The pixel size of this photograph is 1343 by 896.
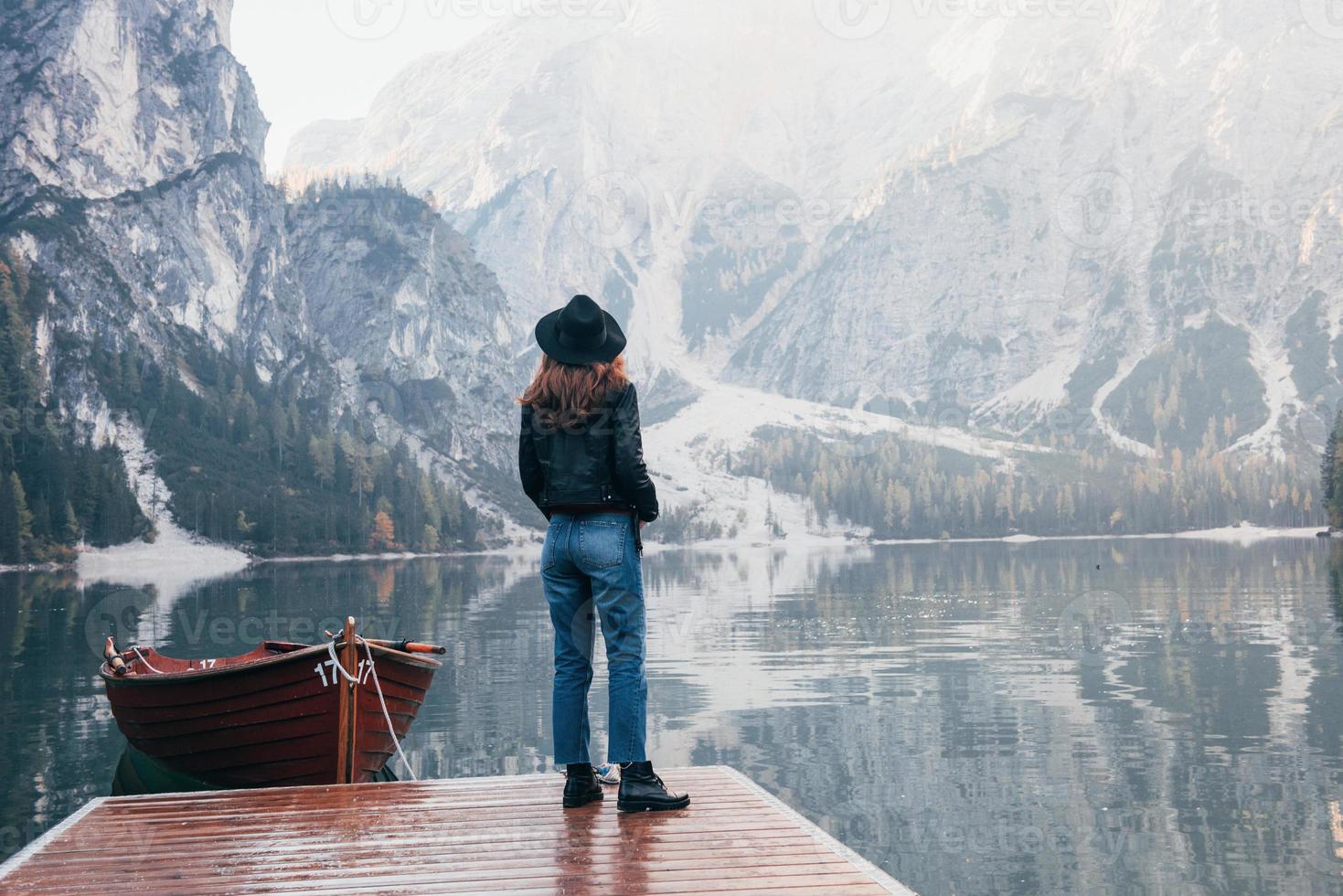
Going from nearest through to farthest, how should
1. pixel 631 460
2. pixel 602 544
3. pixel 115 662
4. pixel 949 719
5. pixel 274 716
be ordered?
pixel 631 460
pixel 602 544
pixel 274 716
pixel 115 662
pixel 949 719

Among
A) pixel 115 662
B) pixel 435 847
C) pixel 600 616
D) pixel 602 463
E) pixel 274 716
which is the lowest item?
pixel 435 847

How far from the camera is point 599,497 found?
1197 centimetres

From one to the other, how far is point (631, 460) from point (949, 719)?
75.7 feet

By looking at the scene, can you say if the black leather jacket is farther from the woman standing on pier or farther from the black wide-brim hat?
the black wide-brim hat

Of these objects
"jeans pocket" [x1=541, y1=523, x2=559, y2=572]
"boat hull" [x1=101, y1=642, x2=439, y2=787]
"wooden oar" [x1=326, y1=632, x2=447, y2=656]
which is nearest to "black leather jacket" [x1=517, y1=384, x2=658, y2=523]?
"jeans pocket" [x1=541, y1=523, x2=559, y2=572]

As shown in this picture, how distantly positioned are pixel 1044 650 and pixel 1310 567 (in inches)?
3092

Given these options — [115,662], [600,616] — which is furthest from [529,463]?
[115,662]

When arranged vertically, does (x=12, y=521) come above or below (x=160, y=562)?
above

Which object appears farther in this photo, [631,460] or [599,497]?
[599,497]

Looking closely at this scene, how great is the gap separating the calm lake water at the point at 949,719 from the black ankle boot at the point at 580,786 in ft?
22.9

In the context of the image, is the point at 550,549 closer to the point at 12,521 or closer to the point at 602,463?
the point at 602,463

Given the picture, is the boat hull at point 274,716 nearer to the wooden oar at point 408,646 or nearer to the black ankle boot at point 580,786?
the wooden oar at point 408,646

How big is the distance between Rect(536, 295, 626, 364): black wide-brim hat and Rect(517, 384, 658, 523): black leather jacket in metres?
0.47

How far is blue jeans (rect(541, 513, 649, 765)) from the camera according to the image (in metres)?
12.0
